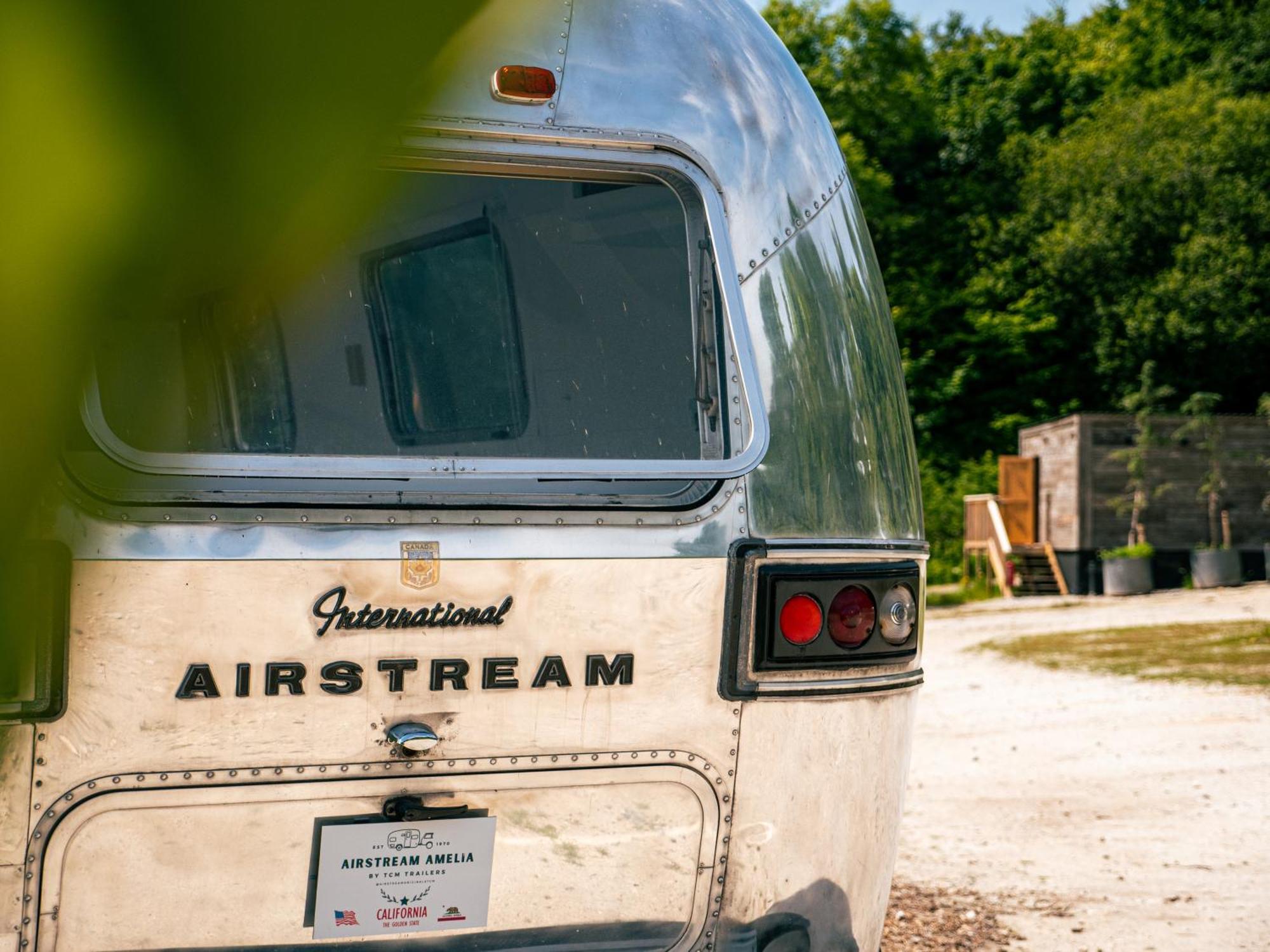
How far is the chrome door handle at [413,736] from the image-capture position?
211 centimetres

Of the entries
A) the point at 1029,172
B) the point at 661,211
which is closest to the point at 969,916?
the point at 661,211

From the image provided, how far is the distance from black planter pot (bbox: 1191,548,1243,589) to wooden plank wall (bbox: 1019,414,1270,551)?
108 centimetres

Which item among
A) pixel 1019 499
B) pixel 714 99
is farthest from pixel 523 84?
pixel 1019 499

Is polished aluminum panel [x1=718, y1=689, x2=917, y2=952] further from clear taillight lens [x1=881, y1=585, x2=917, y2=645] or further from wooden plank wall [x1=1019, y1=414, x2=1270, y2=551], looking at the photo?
wooden plank wall [x1=1019, y1=414, x2=1270, y2=551]

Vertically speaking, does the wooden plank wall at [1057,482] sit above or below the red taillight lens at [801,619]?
above

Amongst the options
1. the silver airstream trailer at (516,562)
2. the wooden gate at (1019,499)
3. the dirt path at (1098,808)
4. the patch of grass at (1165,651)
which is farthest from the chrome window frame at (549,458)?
the wooden gate at (1019,499)

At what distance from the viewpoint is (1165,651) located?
11.6m

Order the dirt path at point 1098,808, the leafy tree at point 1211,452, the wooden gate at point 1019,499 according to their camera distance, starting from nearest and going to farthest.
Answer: the dirt path at point 1098,808, the leafy tree at point 1211,452, the wooden gate at point 1019,499

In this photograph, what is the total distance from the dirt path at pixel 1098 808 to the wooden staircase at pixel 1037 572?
10.7 m

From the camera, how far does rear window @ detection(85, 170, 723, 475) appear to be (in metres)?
2.12

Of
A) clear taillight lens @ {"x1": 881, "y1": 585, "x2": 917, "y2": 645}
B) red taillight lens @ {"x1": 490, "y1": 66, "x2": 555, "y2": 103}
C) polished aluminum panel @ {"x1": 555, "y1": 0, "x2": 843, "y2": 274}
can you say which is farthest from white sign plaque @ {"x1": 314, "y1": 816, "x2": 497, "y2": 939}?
red taillight lens @ {"x1": 490, "y1": 66, "x2": 555, "y2": 103}

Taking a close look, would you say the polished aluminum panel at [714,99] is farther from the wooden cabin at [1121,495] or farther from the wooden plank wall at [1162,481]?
the wooden plank wall at [1162,481]

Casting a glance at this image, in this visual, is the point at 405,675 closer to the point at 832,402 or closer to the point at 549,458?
the point at 549,458

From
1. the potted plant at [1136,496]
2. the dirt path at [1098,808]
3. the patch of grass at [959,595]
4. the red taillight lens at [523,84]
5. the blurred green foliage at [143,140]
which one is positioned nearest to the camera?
the blurred green foliage at [143,140]
